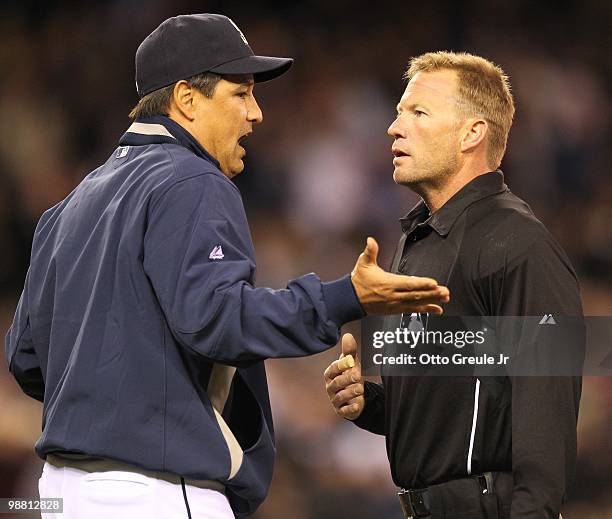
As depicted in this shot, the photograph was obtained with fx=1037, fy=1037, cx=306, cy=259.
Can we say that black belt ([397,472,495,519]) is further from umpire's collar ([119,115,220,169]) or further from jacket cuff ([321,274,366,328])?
umpire's collar ([119,115,220,169])

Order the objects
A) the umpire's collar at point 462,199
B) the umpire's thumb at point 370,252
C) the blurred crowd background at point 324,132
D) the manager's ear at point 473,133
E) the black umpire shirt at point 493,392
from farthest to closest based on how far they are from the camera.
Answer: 1. the blurred crowd background at point 324,132
2. the manager's ear at point 473,133
3. the umpire's collar at point 462,199
4. the black umpire shirt at point 493,392
5. the umpire's thumb at point 370,252

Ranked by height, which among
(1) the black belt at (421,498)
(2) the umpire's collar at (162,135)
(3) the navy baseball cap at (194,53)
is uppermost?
(3) the navy baseball cap at (194,53)

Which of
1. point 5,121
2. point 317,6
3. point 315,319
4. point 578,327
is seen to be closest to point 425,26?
point 317,6

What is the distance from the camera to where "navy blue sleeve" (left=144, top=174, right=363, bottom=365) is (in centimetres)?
197

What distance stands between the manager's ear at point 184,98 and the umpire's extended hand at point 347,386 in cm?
72

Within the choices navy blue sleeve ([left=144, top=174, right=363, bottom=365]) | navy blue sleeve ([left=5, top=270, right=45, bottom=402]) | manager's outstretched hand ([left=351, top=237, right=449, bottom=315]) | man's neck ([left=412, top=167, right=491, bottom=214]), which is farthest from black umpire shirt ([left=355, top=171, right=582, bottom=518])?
navy blue sleeve ([left=5, top=270, right=45, bottom=402])

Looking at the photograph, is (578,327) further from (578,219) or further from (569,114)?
(569,114)

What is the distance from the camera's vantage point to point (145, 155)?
7.36ft

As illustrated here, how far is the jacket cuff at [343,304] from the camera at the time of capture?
1.99 meters

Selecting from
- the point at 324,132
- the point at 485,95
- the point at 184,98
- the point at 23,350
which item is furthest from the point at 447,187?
the point at 324,132

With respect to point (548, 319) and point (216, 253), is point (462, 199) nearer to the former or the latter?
point (548, 319)

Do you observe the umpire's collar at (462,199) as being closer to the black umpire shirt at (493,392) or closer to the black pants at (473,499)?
the black umpire shirt at (493,392)

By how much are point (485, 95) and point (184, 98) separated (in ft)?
2.86

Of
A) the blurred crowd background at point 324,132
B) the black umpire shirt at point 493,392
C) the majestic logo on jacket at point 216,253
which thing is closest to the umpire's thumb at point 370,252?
the majestic logo on jacket at point 216,253
